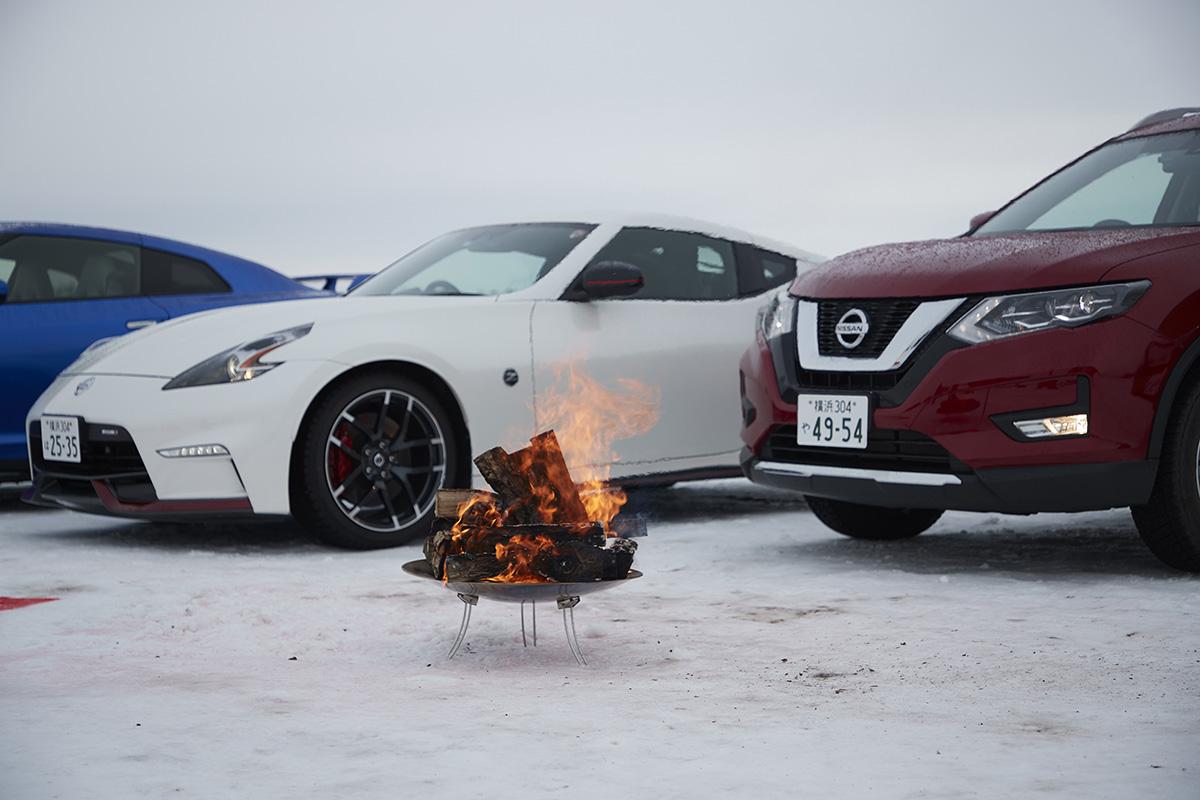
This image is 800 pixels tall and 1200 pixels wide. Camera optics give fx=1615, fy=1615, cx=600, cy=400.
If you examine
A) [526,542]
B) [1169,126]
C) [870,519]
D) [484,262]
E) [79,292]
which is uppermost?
[1169,126]

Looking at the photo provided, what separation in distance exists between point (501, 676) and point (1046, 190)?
405 centimetres

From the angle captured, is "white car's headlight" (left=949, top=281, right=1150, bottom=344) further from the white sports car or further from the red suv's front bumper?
the white sports car

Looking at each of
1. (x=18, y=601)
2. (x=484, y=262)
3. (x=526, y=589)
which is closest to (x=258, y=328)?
(x=484, y=262)

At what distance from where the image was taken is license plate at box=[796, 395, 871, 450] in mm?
6297

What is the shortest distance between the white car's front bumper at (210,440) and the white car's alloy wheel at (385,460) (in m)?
0.22

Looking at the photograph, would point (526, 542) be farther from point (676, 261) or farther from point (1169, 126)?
point (1169, 126)

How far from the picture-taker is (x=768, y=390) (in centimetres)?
680

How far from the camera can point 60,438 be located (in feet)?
24.2

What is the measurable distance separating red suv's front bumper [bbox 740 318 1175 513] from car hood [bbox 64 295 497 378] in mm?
2159

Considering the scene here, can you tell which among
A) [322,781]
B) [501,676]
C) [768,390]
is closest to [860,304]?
[768,390]

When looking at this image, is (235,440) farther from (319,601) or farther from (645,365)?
(645,365)

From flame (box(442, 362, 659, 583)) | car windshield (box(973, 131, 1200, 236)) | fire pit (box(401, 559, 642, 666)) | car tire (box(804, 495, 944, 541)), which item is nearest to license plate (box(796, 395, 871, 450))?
flame (box(442, 362, 659, 583))

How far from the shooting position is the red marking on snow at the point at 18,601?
19.2ft

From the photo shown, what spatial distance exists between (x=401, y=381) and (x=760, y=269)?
7.80 feet
